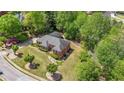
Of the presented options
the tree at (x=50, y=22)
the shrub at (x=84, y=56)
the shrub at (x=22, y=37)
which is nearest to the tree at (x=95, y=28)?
the shrub at (x=84, y=56)

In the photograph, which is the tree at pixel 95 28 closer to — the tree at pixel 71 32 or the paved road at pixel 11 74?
the tree at pixel 71 32

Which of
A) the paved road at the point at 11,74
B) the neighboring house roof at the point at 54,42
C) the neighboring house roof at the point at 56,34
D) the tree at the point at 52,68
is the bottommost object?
the paved road at the point at 11,74

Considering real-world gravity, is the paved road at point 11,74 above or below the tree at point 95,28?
below

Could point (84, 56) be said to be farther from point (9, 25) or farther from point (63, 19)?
point (9, 25)

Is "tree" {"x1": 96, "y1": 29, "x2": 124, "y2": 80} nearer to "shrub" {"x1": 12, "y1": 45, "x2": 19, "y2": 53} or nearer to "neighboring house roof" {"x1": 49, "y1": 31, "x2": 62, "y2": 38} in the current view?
"neighboring house roof" {"x1": 49, "y1": 31, "x2": 62, "y2": 38}

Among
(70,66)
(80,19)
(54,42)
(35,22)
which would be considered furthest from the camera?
(35,22)

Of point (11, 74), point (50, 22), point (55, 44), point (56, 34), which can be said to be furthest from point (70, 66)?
point (50, 22)
